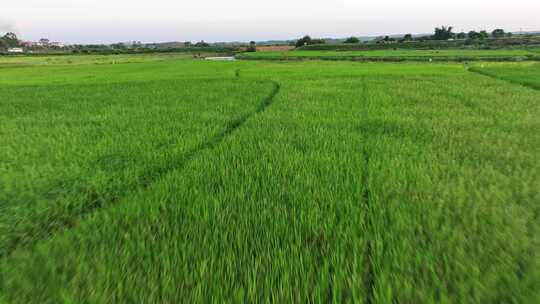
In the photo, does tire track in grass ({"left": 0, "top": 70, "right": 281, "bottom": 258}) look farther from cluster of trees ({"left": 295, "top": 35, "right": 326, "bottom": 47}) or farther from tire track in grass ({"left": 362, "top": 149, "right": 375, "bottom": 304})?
cluster of trees ({"left": 295, "top": 35, "right": 326, "bottom": 47})

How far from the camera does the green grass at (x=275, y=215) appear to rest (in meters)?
0.91

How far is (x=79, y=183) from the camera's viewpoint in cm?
181

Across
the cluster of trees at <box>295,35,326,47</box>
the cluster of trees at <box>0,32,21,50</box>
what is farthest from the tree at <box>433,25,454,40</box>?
the cluster of trees at <box>0,32,21,50</box>

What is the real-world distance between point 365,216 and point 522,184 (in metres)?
1.11

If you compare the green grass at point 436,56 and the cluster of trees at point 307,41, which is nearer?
the green grass at point 436,56

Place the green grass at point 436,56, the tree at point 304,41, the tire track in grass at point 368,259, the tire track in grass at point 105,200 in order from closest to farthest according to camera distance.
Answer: the tire track in grass at point 368,259
the tire track in grass at point 105,200
the green grass at point 436,56
the tree at point 304,41

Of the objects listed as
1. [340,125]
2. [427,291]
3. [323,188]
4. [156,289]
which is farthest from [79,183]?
[340,125]

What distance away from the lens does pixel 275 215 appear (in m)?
1.34

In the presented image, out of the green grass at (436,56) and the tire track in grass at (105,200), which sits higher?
the green grass at (436,56)

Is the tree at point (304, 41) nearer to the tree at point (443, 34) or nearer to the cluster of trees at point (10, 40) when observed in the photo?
the tree at point (443, 34)

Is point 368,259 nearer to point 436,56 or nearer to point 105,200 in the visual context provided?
point 105,200

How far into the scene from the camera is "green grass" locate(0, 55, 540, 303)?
2.98ft

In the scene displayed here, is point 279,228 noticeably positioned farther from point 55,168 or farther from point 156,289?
point 55,168

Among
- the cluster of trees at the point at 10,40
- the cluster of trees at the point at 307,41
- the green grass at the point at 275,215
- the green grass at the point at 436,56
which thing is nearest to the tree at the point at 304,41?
the cluster of trees at the point at 307,41
